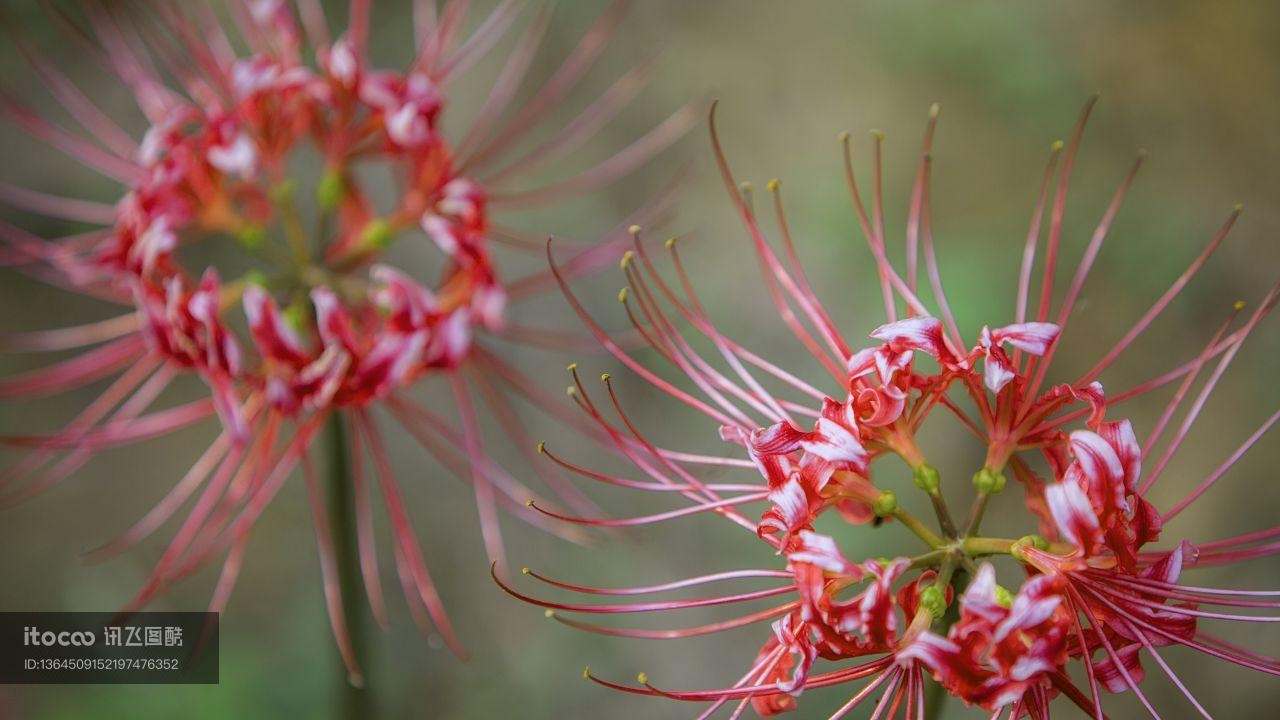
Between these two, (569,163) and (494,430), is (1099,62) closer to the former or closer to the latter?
(569,163)

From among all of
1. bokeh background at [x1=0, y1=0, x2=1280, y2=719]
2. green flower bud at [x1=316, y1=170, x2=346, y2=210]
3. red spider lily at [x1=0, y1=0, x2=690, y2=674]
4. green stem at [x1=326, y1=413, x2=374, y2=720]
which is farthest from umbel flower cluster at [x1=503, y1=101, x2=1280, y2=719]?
bokeh background at [x1=0, y1=0, x2=1280, y2=719]

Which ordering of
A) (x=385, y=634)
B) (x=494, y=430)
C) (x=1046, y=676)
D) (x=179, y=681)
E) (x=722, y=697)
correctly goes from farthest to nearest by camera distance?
(x=494, y=430) < (x=385, y=634) < (x=179, y=681) < (x=722, y=697) < (x=1046, y=676)

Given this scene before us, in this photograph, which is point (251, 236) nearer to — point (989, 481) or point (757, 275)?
point (989, 481)

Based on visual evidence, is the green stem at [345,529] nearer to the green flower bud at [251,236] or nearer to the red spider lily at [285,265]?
the red spider lily at [285,265]

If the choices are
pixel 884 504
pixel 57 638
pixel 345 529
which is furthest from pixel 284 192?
pixel 884 504

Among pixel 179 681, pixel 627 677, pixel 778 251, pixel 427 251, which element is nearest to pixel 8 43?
pixel 427 251

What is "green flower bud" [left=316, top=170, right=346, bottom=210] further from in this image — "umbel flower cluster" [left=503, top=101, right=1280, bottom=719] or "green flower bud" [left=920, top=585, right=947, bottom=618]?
"green flower bud" [left=920, top=585, right=947, bottom=618]
